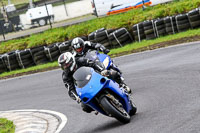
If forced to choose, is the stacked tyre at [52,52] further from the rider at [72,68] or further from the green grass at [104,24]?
the rider at [72,68]

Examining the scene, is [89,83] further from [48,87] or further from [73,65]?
[48,87]

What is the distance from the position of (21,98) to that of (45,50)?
7168 mm

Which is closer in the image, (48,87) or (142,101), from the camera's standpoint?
(142,101)

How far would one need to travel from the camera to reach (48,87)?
15867 mm

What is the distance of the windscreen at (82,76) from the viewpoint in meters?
8.41

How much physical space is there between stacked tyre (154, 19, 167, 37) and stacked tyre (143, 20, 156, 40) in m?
0.17

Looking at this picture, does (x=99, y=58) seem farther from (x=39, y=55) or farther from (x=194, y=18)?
(x=39, y=55)

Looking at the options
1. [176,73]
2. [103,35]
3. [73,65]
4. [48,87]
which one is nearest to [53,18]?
[103,35]

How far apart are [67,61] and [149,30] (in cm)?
1159

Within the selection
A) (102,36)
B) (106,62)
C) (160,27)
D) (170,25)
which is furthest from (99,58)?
(102,36)

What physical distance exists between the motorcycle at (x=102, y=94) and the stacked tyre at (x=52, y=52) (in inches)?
534

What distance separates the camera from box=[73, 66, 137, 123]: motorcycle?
8133mm

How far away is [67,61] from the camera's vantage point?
8867mm

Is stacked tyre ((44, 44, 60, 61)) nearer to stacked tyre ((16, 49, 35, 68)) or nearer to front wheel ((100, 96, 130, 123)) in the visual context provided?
stacked tyre ((16, 49, 35, 68))
